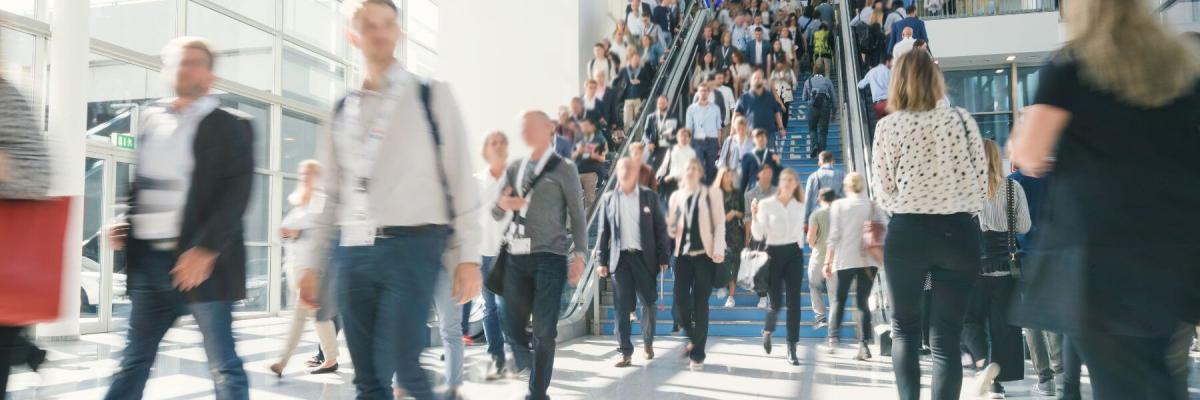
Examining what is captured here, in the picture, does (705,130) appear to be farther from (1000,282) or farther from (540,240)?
(540,240)

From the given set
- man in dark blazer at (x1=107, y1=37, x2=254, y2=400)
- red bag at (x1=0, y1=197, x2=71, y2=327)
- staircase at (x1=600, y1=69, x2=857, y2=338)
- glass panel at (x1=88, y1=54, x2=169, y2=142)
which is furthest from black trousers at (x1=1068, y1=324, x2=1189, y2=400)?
glass panel at (x1=88, y1=54, x2=169, y2=142)

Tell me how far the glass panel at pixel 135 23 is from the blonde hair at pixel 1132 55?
1172 centimetres

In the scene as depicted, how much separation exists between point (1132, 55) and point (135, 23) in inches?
489

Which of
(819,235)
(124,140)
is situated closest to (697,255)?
(819,235)

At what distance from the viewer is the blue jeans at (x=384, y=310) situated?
2.38 metres

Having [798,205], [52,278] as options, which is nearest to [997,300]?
[798,205]

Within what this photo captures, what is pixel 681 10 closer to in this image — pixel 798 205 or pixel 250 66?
pixel 250 66

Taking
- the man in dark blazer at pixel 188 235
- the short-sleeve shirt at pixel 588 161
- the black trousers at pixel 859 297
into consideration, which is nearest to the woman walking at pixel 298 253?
the man in dark blazer at pixel 188 235

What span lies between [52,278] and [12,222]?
173mm

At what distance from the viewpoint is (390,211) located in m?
2.42

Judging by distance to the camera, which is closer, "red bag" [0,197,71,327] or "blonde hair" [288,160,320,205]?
"red bag" [0,197,71,327]

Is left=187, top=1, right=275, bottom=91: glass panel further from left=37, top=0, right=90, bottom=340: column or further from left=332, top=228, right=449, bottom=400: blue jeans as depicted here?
left=332, top=228, right=449, bottom=400: blue jeans

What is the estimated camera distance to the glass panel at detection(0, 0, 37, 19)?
981 centimetres

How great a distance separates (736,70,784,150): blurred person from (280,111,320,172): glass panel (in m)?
7.05
